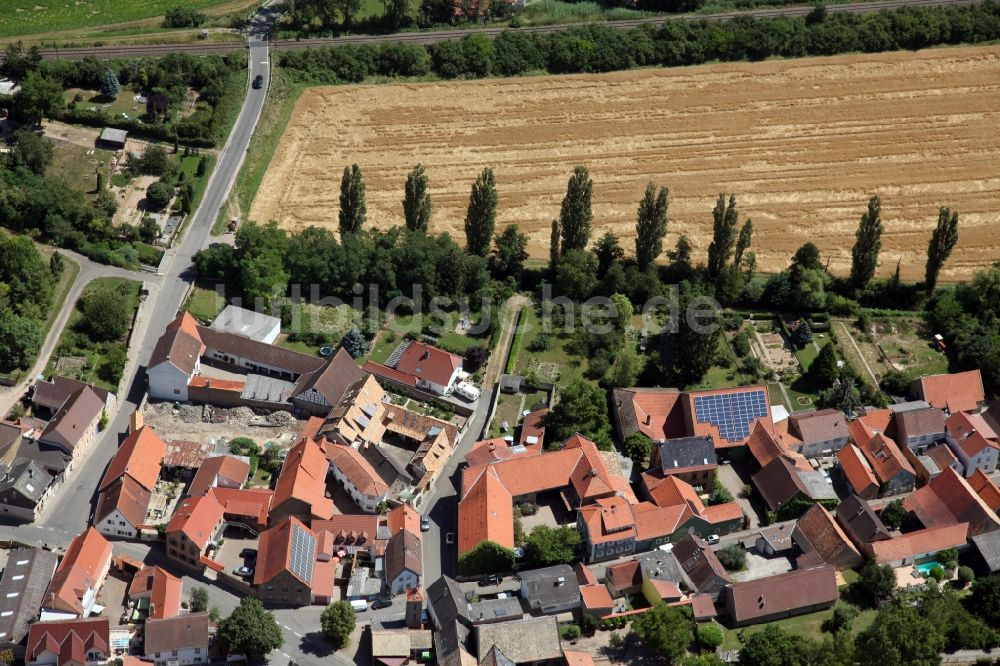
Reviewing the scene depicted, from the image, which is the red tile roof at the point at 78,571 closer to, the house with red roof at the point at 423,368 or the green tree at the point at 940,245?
the house with red roof at the point at 423,368

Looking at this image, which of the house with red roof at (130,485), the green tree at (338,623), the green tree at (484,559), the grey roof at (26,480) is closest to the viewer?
the green tree at (338,623)

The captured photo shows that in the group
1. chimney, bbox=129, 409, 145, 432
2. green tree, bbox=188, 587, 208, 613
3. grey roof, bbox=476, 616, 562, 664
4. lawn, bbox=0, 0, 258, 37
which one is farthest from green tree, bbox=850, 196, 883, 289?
lawn, bbox=0, 0, 258, 37

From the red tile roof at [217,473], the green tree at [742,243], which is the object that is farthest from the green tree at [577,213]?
the red tile roof at [217,473]

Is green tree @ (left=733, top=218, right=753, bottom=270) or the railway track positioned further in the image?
the railway track

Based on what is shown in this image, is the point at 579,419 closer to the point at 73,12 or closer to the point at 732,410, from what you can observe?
the point at 732,410

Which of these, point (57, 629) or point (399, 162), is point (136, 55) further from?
point (57, 629)

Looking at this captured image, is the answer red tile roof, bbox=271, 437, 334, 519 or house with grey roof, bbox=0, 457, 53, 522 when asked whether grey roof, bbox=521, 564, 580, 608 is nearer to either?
red tile roof, bbox=271, 437, 334, 519
